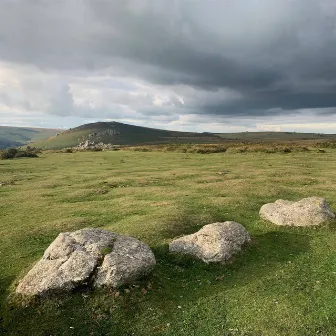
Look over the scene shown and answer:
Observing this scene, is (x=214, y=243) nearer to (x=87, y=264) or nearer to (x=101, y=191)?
(x=87, y=264)

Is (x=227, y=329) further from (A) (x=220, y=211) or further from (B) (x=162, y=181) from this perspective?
(B) (x=162, y=181)

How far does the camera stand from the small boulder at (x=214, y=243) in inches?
846

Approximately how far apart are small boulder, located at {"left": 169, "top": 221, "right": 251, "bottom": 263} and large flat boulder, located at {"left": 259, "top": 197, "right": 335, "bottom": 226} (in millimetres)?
5637

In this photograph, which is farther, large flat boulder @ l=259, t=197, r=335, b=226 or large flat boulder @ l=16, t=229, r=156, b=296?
large flat boulder @ l=259, t=197, r=335, b=226

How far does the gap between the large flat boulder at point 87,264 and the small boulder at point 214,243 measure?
3.20 m

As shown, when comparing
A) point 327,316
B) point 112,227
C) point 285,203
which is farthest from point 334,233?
point 112,227

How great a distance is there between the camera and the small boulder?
2150 centimetres

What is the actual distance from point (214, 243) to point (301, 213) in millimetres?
10095

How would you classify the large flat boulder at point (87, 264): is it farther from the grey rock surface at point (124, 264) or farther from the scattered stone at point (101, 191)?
the scattered stone at point (101, 191)

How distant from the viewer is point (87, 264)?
18188 mm

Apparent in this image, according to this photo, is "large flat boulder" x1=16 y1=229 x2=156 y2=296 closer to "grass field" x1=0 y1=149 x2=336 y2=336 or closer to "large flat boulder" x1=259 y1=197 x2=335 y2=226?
"grass field" x1=0 y1=149 x2=336 y2=336

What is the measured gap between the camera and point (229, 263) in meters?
21.3

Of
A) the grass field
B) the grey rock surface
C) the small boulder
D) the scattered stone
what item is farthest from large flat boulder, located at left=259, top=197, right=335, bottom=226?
the scattered stone

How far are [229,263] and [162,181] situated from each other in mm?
29863
